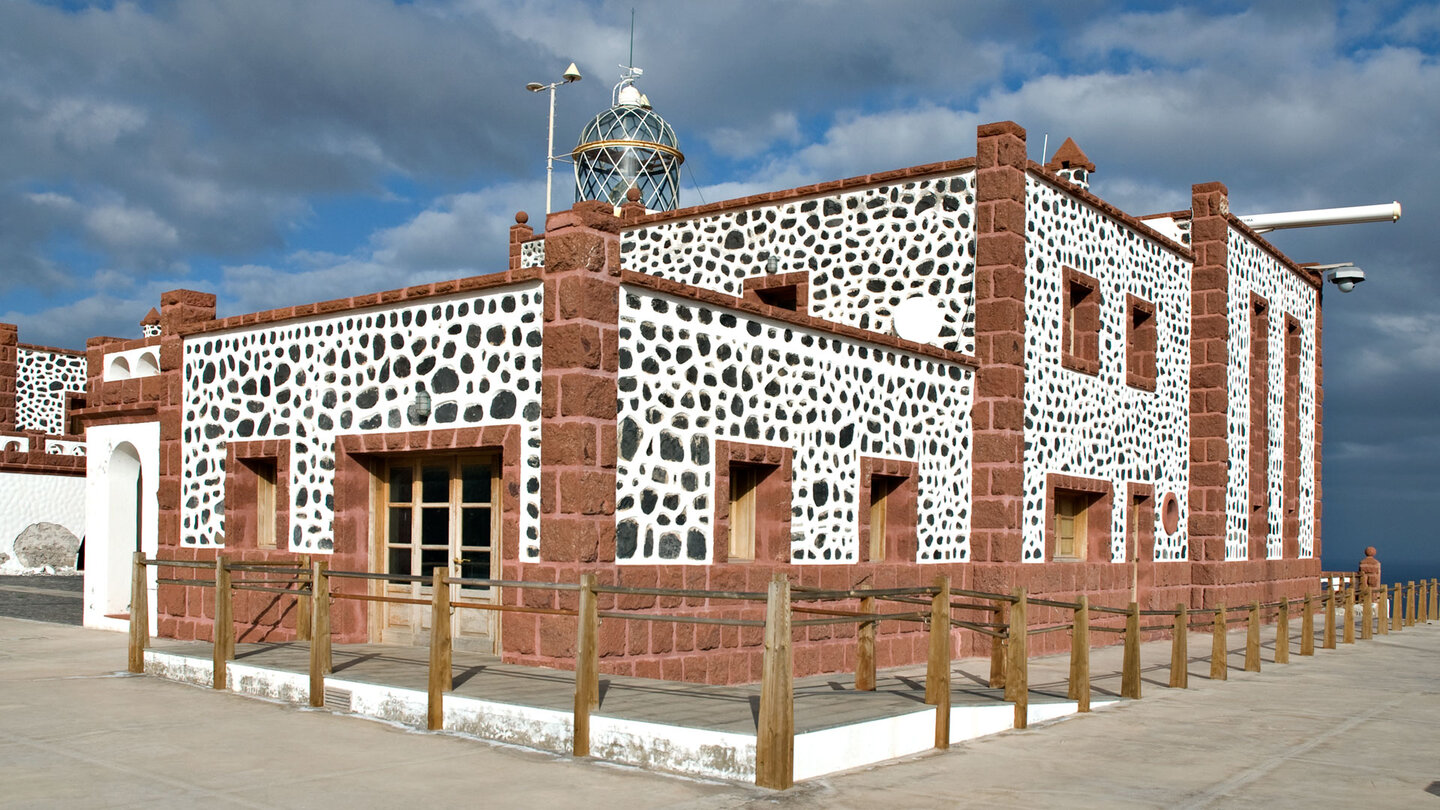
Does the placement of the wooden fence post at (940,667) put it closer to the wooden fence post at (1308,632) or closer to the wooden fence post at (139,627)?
the wooden fence post at (139,627)

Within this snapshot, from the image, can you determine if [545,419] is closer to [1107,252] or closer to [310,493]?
[310,493]

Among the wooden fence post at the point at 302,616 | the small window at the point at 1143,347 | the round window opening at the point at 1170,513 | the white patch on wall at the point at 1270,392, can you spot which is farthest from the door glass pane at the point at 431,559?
the white patch on wall at the point at 1270,392

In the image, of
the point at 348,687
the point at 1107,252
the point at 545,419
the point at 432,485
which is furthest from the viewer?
the point at 1107,252

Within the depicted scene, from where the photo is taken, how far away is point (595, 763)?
7.55 m

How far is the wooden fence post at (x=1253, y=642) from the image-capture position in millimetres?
14117

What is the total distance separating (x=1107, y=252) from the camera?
17.0m

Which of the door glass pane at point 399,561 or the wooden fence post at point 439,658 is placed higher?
the door glass pane at point 399,561

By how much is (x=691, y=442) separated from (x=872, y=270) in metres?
5.09

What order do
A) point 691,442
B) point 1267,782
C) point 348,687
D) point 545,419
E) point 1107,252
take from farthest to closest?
point 1107,252 → point 691,442 → point 545,419 → point 348,687 → point 1267,782

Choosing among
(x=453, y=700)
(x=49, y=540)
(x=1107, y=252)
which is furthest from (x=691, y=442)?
(x=49, y=540)

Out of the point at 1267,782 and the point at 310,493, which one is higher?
the point at 310,493

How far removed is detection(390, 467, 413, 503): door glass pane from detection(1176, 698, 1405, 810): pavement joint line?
7.33 m

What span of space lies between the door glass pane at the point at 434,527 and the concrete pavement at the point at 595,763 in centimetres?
236

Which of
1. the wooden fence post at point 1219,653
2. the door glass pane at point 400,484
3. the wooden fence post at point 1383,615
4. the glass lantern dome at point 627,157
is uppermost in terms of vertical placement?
the glass lantern dome at point 627,157
